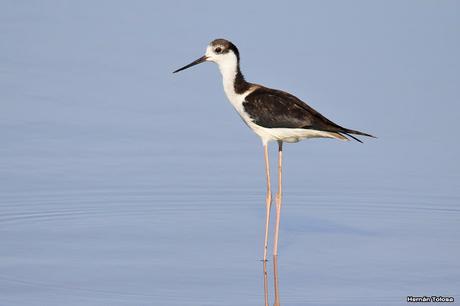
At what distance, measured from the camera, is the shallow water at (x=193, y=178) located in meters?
8.50

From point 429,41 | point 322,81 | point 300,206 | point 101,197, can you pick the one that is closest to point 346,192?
point 300,206

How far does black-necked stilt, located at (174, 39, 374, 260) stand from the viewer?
9.87 meters

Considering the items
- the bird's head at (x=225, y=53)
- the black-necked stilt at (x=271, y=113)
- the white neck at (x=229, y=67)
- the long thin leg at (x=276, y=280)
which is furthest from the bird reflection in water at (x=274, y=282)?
the bird's head at (x=225, y=53)

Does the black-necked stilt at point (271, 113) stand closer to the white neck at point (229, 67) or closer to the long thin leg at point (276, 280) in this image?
the white neck at point (229, 67)

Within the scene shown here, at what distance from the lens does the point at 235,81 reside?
1051cm

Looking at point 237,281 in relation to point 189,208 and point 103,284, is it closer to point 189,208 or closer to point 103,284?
point 103,284

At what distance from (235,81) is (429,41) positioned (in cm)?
502

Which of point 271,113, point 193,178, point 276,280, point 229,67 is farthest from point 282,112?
point 276,280

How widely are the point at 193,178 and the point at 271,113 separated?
1.17 metres

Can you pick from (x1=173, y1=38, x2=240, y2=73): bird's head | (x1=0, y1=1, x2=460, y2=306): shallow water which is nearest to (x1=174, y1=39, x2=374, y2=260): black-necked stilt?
(x1=173, y1=38, x2=240, y2=73): bird's head

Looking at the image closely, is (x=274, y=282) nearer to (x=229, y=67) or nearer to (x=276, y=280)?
(x=276, y=280)

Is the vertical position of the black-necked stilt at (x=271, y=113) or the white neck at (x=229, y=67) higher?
the white neck at (x=229, y=67)

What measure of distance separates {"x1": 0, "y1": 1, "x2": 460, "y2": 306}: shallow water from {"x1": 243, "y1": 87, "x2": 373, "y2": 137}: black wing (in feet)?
2.67

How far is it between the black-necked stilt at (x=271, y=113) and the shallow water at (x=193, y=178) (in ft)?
2.10
